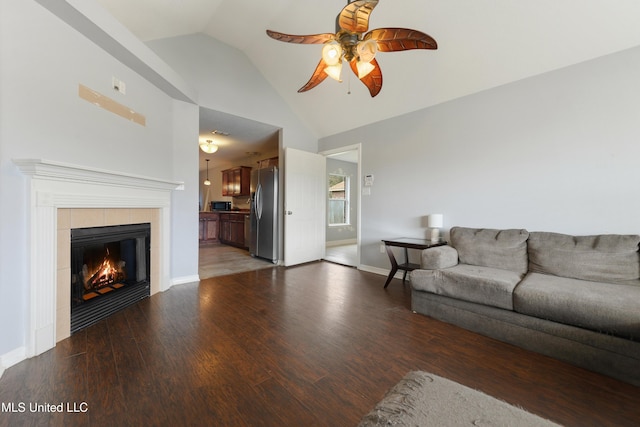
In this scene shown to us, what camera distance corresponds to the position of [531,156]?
8.31 ft

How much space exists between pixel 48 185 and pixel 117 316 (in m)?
1.28

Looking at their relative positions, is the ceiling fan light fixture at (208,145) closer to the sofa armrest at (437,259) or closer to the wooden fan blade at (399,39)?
the wooden fan blade at (399,39)

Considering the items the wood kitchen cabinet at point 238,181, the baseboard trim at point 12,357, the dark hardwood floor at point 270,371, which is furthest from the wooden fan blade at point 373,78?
the wood kitchen cabinet at point 238,181

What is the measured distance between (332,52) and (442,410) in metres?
2.10

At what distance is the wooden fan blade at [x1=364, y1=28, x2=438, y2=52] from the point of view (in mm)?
1706

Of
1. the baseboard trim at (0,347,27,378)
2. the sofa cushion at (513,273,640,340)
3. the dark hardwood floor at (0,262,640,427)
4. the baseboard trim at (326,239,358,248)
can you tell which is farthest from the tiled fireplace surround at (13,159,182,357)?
the baseboard trim at (326,239,358,248)

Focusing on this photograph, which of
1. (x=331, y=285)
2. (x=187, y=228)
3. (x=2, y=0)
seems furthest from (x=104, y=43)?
(x=331, y=285)

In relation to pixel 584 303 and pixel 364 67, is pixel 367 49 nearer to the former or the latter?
pixel 364 67

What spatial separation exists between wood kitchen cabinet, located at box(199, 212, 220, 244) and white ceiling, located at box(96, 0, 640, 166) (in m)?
4.46

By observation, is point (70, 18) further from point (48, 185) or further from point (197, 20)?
point (197, 20)

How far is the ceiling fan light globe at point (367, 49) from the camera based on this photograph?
1727 mm

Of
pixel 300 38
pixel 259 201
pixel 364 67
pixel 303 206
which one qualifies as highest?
pixel 300 38

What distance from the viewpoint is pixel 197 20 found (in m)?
3.03

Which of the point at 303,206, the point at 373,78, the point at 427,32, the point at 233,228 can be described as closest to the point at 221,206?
the point at 233,228
